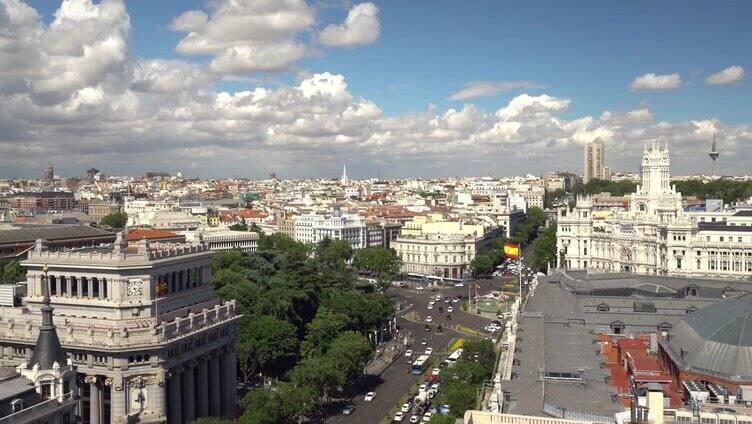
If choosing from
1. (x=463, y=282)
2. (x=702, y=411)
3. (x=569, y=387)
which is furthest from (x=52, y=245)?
(x=702, y=411)

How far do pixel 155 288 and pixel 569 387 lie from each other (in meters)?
27.5

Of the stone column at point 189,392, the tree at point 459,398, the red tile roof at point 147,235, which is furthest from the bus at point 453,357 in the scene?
the red tile roof at point 147,235

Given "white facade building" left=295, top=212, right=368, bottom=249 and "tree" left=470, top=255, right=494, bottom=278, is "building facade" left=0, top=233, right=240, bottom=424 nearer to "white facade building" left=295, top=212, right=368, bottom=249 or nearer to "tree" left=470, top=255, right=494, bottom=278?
"tree" left=470, top=255, right=494, bottom=278

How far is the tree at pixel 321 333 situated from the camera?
76.1m

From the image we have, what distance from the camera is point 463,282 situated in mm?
152500

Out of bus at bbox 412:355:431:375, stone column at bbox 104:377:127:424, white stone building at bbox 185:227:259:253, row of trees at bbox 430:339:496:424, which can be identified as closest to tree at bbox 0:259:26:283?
bus at bbox 412:355:431:375

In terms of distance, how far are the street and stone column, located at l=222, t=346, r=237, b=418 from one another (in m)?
9.10

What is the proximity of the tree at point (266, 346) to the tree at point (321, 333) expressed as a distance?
1649 millimetres

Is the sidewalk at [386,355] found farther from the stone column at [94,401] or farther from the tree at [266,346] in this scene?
the stone column at [94,401]

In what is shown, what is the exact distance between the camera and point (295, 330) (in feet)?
250

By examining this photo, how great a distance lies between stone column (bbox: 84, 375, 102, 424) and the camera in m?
48.3


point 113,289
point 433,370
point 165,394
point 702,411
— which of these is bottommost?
point 433,370

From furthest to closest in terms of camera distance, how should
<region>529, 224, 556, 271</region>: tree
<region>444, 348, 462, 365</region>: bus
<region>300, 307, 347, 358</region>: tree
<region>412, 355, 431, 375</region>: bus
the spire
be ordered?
<region>529, 224, 556, 271</region>: tree → <region>444, 348, 462, 365</region>: bus → <region>412, 355, 431, 375</region>: bus → <region>300, 307, 347, 358</region>: tree → the spire

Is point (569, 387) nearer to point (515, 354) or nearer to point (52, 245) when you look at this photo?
point (515, 354)
